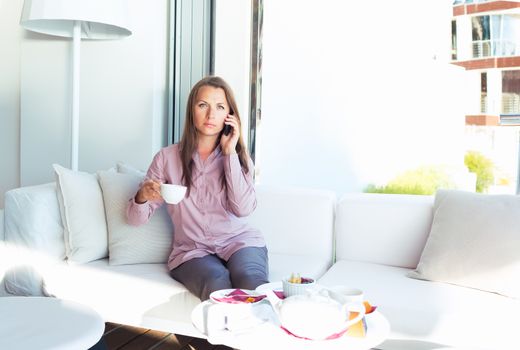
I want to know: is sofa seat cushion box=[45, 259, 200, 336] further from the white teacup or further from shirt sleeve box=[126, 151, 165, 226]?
the white teacup

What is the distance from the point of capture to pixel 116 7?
105 inches

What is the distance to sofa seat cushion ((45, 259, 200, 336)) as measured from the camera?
190 cm

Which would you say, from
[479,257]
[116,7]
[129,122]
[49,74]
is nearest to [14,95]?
[49,74]

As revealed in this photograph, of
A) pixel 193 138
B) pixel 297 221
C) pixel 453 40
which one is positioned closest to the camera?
pixel 193 138

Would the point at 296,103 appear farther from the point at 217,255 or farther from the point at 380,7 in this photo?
the point at 217,255

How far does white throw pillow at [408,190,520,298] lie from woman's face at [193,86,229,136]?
891mm

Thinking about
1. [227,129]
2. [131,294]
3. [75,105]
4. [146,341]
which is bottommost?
[146,341]

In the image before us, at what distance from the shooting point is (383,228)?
7.36ft

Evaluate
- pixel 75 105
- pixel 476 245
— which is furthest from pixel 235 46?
pixel 476 245

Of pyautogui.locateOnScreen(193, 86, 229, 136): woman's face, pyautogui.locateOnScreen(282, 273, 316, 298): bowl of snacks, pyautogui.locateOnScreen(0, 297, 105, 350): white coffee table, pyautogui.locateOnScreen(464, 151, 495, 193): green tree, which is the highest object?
pyautogui.locateOnScreen(193, 86, 229, 136): woman's face

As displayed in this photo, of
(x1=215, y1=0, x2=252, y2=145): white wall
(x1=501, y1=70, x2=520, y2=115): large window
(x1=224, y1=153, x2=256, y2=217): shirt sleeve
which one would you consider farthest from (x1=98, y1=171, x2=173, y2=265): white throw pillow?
(x1=501, y1=70, x2=520, y2=115): large window

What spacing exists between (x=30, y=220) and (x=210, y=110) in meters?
0.78

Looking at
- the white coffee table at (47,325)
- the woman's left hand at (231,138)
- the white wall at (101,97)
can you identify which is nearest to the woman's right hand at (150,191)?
the woman's left hand at (231,138)

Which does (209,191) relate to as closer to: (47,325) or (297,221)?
(297,221)
